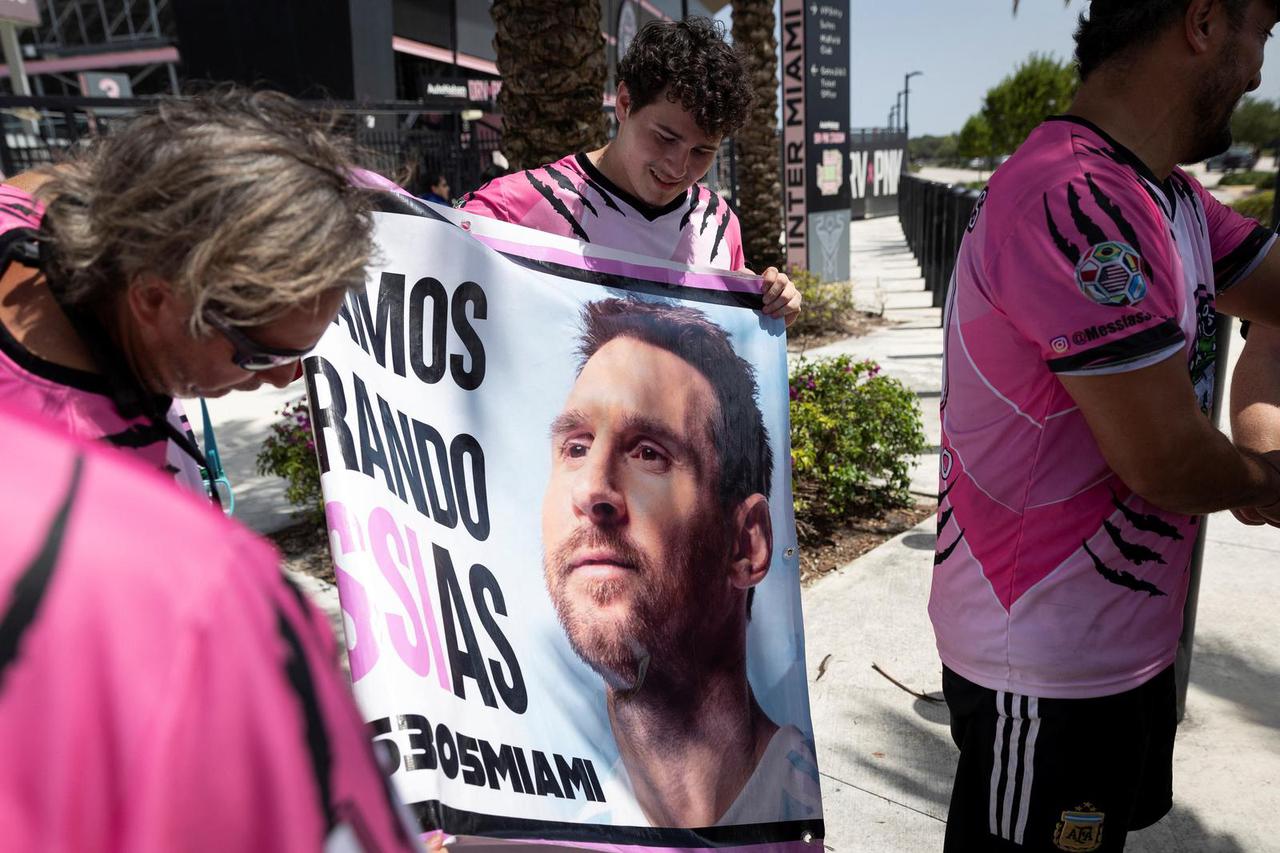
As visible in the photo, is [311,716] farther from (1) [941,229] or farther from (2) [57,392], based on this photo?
(1) [941,229]

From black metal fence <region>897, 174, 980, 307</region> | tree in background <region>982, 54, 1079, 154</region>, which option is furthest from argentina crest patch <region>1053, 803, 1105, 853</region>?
tree in background <region>982, 54, 1079, 154</region>

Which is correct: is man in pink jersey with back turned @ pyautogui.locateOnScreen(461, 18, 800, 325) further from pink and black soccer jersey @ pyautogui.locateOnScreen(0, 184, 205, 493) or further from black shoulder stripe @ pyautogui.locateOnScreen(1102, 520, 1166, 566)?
pink and black soccer jersey @ pyautogui.locateOnScreen(0, 184, 205, 493)

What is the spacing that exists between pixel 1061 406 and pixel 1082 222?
1.03ft

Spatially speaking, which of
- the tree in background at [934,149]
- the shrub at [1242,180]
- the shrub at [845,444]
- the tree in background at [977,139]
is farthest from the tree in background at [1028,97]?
the tree in background at [934,149]

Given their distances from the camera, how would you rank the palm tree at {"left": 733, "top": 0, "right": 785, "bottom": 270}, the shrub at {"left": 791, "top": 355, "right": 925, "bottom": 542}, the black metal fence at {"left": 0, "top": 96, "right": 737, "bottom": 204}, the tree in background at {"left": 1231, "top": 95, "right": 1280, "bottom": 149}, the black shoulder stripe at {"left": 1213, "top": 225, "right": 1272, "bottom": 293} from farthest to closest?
the tree in background at {"left": 1231, "top": 95, "right": 1280, "bottom": 149} < the palm tree at {"left": 733, "top": 0, "right": 785, "bottom": 270} < the black metal fence at {"left": 0, "top": 96, "right": 737, "bottom": 204} < the shrub at {"left": 791, "top": 355, "right": 925, "bottom": 542} < the black shoulder stripe at {"left": 1213, "top": 225, "right": 1272, "bottom": 293}

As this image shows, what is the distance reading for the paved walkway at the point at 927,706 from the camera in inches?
108

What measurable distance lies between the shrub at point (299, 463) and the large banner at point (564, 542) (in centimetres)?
315

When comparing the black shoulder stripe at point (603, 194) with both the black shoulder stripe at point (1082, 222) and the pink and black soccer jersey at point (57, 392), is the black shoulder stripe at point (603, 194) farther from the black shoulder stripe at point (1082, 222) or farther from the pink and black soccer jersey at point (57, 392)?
the pink and black soccer jersey at point (57, 392)

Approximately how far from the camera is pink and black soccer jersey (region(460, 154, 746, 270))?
2.53 m

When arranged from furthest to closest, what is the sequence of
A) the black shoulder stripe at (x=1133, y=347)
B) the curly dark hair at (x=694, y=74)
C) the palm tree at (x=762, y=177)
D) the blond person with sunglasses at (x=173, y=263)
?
the palm tree at (x=762, y=177)
the curly dark hair at (x=694, y=74)
the black shoulder stripe at (x=1133, y=347)
the blond person with sunglasses at (x=173, y=263)

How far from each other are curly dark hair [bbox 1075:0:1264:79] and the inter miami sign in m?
10.3

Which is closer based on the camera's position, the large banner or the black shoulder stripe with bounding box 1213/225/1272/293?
the large banner

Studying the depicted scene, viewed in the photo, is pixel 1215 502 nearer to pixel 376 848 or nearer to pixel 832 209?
pixel 376 848

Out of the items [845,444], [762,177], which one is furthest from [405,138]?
[845,444]
